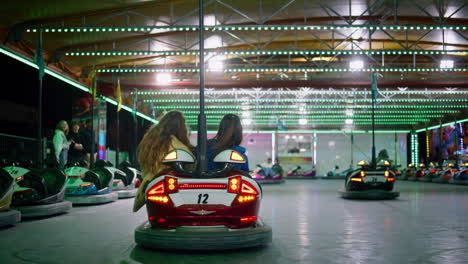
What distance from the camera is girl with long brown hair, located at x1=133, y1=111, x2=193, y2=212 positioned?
219 inches

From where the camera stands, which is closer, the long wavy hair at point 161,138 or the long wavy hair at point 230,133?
the long wavy hair at point 230,133

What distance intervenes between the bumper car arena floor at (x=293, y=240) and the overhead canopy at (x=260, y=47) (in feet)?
20.7

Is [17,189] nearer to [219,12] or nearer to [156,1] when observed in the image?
[156,1]

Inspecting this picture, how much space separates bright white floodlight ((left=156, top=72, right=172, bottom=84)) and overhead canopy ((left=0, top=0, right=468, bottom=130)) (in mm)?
57

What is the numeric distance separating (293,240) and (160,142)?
1.65 m

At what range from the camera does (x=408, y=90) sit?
23.2 metres

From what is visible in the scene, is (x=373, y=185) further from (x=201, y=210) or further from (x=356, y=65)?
(x=201, y=210)

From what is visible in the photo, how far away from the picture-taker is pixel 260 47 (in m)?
15.9

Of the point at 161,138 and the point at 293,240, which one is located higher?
the point at 161,138

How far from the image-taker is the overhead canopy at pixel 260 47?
1331cm

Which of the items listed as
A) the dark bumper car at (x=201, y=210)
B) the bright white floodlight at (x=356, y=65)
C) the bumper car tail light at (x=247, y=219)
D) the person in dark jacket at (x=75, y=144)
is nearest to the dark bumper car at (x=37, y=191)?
the dark bumper car at (x=201, y=210)

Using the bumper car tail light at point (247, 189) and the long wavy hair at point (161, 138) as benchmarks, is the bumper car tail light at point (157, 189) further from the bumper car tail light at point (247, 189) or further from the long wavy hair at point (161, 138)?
the long wavy hair at point (161, 138)

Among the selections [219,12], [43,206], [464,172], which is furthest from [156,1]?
[464,172]

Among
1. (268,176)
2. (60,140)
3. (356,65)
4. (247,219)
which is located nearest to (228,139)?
(247,219)
